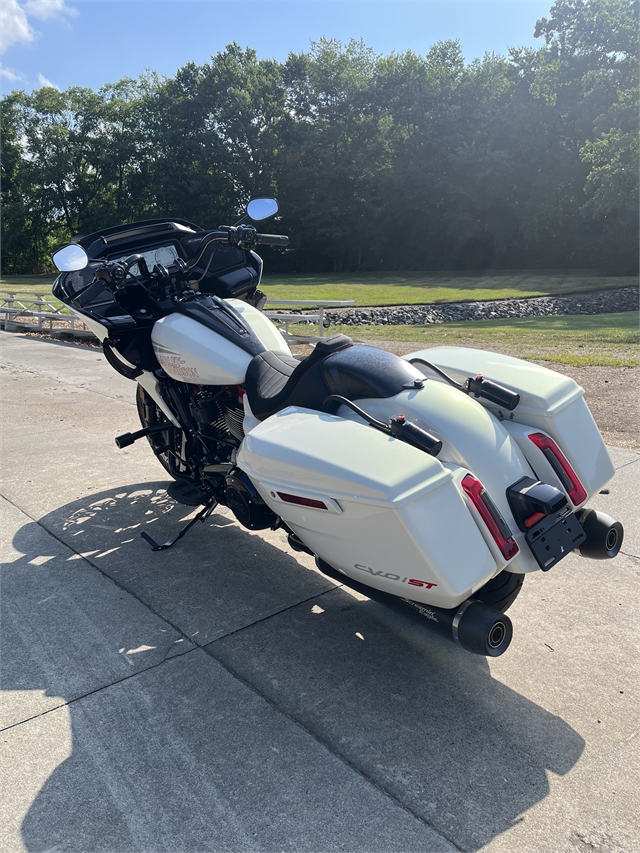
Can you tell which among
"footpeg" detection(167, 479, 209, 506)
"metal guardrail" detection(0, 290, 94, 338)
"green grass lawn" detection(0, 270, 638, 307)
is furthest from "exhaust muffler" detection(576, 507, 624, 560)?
"green grass lawn" detection(0, 270, 638, 307)

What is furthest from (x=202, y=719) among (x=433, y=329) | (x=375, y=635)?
(x=433, y=329)

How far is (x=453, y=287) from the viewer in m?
31.5

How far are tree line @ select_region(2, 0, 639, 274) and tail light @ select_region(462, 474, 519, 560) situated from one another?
39099mm

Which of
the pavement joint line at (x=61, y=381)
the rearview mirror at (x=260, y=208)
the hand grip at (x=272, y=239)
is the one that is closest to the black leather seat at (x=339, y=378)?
the hand grip at (x=272, y=239)

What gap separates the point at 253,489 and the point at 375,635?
2.66ft

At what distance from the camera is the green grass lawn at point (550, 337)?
10773mm

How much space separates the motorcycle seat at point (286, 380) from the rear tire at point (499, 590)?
36.3 inches

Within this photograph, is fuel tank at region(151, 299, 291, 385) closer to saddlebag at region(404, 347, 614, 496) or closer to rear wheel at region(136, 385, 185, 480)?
rear wheel at region(136, 385, 185, 480)

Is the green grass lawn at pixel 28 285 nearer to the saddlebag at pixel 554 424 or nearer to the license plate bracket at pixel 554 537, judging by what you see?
the saddlebag at pixel 554 424

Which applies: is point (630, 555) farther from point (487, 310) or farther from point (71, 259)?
point (487, 310)

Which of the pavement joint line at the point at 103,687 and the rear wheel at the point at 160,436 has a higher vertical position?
the rear wheel at the point at 160,436

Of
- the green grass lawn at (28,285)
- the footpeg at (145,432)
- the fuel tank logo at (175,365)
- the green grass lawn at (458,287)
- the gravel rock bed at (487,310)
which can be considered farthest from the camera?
the green grass lawn at (28,285)

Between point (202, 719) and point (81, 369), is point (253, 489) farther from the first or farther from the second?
point (81, 369)

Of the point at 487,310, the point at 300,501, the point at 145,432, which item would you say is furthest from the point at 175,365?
the point at 487,310
